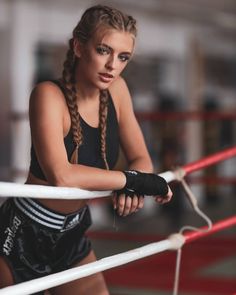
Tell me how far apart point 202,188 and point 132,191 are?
8496 mm

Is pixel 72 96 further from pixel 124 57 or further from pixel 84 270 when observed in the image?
pixel 84 270

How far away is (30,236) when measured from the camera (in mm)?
1602

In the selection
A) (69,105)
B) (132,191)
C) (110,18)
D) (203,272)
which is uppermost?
(110,18)

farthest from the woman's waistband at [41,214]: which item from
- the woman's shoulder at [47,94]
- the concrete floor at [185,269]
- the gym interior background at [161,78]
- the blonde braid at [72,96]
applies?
the gym interior background at [161,78]

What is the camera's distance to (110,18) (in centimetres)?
153

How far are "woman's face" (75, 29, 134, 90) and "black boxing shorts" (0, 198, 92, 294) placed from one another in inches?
13.8

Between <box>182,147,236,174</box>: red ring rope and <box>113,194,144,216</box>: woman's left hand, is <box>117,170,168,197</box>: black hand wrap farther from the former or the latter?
<box>182,147,236,174</box>: red ring rope

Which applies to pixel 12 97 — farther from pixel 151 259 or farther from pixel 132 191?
pixel 132 191

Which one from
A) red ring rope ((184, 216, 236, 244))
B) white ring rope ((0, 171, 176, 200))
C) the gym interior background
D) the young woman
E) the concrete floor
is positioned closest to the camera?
white ring rope ((0, 171, 176, 200))

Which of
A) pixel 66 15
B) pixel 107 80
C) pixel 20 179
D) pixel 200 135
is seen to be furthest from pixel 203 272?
pixel 200 135

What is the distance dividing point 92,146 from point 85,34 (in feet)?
0.90

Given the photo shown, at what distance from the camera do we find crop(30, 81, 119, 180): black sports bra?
1581 millimetres

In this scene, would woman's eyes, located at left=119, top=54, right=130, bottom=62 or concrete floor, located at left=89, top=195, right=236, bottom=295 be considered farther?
concrete floor, located at left=89, top=195, right=236, bottom=295

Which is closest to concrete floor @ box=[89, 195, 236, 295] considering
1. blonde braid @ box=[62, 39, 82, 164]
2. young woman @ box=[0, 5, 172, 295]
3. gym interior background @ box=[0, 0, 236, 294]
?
gym interior background @ box=[0, 0, 236, 294]
